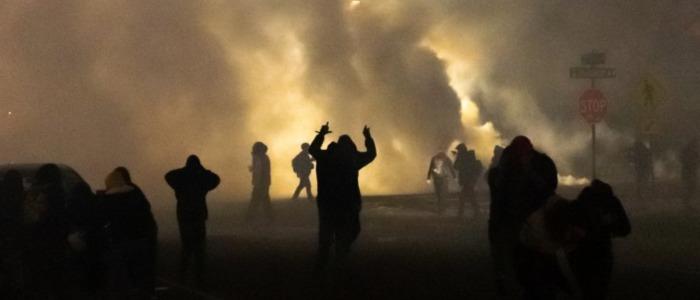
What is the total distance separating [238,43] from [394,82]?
→ 6.10 metres

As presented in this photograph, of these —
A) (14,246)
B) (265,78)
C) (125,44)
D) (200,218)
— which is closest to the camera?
(14,246)

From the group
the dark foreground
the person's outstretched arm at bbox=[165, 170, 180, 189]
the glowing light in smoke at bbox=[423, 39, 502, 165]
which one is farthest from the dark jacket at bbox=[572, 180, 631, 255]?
the glowing light in smoke at bbox=[423, 39, 502, 165]

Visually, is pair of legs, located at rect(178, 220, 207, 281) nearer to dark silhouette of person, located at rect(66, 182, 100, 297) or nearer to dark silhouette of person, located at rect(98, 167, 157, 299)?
dark silhouette of person, located at rect(66, 182, 100, 297)

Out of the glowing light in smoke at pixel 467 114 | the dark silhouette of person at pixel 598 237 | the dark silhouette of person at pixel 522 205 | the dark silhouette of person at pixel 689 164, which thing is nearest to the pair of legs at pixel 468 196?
the dark silhouette of person at pixel 689 164

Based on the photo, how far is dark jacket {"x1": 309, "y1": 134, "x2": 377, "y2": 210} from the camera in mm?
17766

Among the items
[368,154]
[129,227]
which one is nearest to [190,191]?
[129,227]

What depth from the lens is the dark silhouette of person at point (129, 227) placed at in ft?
48.0

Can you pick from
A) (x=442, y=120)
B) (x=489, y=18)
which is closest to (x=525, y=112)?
(x=489, y=18)

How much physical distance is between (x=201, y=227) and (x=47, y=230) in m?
2.69

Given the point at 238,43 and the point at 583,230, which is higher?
the point at 238,43

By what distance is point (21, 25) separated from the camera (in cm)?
5575

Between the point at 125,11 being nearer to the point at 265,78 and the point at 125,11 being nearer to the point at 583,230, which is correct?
the point at 265,78

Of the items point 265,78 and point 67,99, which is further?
point 67,99

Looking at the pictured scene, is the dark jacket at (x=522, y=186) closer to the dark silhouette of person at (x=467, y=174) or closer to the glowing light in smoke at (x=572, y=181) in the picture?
the dark silhouette of person at (x=467, y=174)
